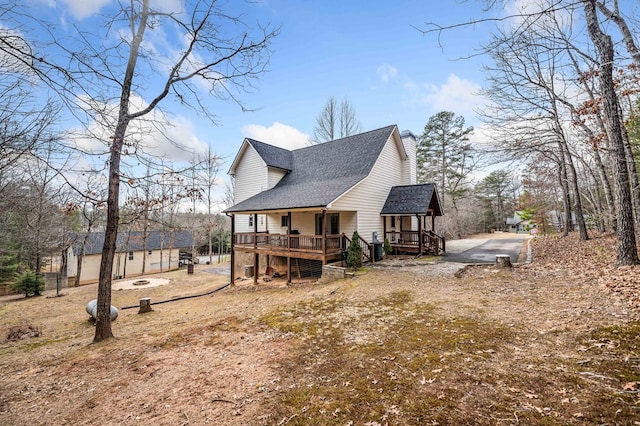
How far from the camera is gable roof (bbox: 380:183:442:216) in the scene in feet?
46.8

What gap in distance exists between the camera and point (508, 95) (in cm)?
1170

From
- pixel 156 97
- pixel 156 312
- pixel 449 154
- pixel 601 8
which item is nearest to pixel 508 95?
pixel 601 8

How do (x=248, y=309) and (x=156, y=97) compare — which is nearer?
(x=156, y=97)

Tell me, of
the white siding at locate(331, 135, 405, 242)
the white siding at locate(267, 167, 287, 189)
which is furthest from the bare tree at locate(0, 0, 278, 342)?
the white siding at locate(267, 167, 287, 189)

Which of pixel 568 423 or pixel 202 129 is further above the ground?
pixel 202 129

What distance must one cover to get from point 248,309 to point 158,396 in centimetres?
444

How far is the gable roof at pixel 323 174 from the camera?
42.8ft

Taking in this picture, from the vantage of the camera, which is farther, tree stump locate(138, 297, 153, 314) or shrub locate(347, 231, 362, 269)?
shrub locate(347, 231, 362, 269)

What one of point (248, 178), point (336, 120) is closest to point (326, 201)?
point (248, 178)

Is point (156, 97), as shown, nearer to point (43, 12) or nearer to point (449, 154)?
point (43, 12)

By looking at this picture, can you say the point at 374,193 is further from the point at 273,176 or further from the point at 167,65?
the point at 167,65

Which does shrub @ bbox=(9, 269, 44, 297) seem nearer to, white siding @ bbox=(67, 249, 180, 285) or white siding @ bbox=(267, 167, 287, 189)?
white siding @ bbox=(67, 249, 180, 285)

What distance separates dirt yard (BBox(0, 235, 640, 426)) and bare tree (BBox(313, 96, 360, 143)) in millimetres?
23062

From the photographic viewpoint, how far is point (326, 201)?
1150 cm
